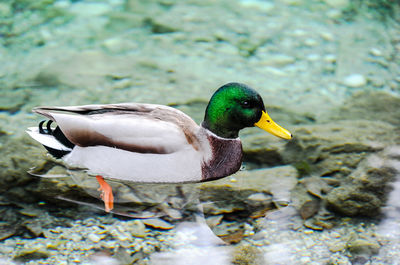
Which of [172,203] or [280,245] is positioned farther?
[172,203]

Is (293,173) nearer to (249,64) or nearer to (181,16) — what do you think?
(249,64)

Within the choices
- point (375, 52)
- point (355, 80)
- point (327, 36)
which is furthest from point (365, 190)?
point (327, 36)

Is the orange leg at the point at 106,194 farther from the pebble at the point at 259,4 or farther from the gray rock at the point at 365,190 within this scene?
the pebble at the point at 259,4

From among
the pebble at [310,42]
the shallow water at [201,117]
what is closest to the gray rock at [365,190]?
the shallow water at [201,117]

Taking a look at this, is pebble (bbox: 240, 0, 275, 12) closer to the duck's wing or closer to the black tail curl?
the duck's wing

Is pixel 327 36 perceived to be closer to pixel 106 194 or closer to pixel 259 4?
pixel 259 4

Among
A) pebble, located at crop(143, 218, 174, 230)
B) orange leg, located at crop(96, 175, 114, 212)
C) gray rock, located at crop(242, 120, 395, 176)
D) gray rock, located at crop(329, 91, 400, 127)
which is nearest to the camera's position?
pebble, located at crop(143, 218, 174, 230)

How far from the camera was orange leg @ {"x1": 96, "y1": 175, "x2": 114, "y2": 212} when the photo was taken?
13.1ft

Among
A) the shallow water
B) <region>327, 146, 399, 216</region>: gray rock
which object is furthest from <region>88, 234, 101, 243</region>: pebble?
<region>327, 146, 399, 216</region>: gray rock

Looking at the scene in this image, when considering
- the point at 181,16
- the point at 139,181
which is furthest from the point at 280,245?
Result: the point at 181,16

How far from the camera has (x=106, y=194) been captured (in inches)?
160

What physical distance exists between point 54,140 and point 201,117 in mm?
1358

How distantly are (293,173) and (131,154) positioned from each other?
4.01 feet

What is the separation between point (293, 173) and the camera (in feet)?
14.3
